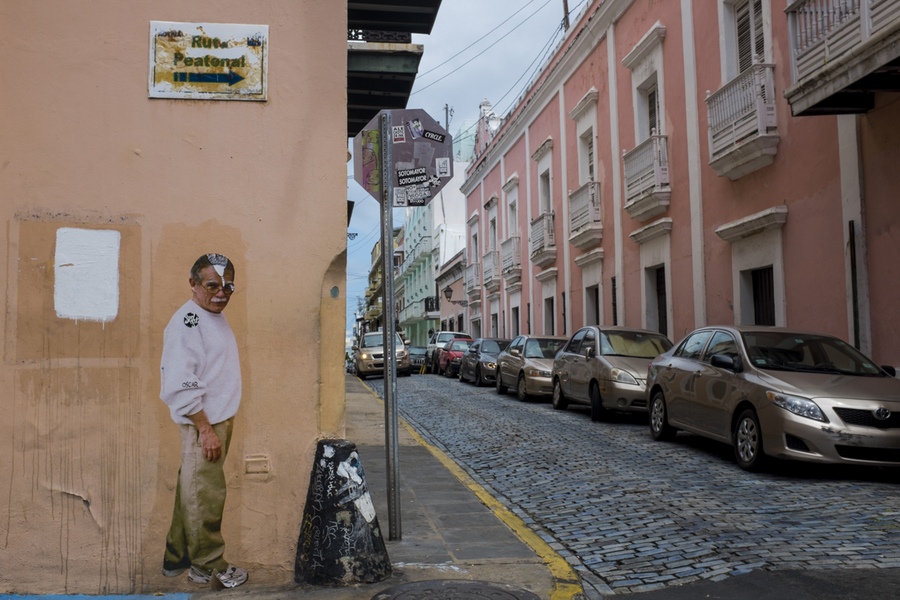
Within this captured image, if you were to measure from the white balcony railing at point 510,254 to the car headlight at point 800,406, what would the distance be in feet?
69.4

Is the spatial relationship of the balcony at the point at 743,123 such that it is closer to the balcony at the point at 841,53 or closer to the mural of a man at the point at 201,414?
the balcony at the point at 841,53

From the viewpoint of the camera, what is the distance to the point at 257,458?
4539 mm

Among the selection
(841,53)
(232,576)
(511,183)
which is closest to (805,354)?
(841,53)

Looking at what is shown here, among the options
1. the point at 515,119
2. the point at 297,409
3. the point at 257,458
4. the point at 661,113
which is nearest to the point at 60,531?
the point at 257,458

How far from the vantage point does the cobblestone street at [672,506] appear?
506cm

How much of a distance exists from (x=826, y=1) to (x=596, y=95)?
10.6m

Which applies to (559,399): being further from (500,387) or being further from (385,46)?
(385,46)

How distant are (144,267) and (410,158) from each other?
2.03 meters

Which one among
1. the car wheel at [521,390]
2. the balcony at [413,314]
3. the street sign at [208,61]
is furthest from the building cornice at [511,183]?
the street sign at [208,61]

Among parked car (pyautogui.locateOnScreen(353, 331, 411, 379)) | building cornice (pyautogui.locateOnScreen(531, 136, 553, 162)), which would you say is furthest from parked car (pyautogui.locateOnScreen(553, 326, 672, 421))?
parked car (pyautogui.locateOnScreen(353, 331, 411, 379))

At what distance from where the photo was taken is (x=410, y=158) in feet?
18.9

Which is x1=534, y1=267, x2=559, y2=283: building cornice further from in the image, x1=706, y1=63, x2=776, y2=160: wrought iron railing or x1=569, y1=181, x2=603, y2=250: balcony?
x1=706, y1=63, x2=776, y2=160: wrought iron railing

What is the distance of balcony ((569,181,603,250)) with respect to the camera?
2067 cm

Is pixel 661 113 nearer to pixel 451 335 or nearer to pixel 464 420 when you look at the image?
pixel 464 420
